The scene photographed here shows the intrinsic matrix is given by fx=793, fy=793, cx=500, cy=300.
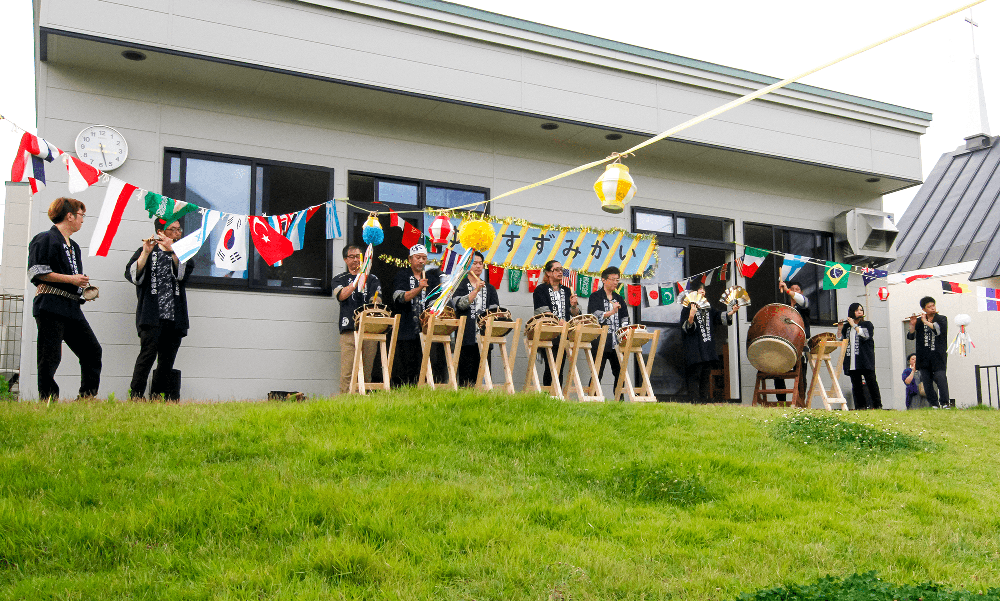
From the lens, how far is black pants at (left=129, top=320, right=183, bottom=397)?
6.89 metres

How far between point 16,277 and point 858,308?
16.3 metres

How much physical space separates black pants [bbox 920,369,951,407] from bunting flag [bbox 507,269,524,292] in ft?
20.1

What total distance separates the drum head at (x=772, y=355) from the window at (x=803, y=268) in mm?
1568

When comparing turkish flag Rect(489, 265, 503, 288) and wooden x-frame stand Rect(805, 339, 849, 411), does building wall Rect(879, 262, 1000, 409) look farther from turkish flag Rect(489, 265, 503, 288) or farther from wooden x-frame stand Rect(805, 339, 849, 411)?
turkish flag Rect(489, 265, 503, 288)

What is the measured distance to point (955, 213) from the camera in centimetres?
1981

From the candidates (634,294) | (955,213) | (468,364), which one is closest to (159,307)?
(468,364)

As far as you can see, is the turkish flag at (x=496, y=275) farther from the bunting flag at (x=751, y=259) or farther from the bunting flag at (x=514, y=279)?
the bunting flag at (x=751, y=259)

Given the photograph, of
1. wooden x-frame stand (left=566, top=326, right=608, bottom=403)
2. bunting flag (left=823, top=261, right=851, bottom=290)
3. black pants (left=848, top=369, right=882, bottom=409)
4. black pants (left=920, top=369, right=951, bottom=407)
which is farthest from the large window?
black pants (left=920, top=369, right=951, bottom=407)

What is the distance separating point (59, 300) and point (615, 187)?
4.67 metres

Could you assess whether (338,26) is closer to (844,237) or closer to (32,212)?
(32,212)

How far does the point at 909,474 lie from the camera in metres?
5.14

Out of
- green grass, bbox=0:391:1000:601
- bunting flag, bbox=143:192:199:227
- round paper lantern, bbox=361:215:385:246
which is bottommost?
green grass, bbox=0:391:1000:601

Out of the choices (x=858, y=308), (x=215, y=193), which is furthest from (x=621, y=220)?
(x=215, y=193)

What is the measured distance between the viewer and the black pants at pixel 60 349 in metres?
6.11
